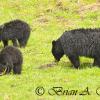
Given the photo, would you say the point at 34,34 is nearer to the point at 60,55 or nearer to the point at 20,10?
the point at 20,10

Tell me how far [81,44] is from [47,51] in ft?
15.3

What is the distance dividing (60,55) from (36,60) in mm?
1439

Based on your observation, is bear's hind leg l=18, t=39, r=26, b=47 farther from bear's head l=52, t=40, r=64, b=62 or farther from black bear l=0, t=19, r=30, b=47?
bear's head l=52, t=40, r=64, b=62

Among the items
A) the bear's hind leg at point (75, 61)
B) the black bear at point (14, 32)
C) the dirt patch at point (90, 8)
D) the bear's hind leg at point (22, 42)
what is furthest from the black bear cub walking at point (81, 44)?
the dirt patch at point (90, 8)

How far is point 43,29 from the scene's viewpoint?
97.7ft

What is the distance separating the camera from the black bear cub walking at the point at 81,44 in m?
18.3

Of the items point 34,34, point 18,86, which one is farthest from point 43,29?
point 18,86

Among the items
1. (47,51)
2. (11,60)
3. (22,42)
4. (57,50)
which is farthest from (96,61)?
(22,42)

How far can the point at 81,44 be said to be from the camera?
1848 cm

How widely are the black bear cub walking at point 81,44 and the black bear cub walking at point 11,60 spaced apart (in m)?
2.15
